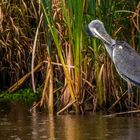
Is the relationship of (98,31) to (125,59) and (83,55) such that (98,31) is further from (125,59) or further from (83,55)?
(83,55)

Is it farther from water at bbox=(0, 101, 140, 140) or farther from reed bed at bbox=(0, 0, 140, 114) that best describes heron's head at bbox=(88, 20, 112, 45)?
reed bed at bbox=(0, 0, 140, 114)

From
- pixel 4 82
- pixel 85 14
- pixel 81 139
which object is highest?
pixel 85 14

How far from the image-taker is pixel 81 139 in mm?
5906

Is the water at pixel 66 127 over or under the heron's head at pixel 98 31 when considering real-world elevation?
under

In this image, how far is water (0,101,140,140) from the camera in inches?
239

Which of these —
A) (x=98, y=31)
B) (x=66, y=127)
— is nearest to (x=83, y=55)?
(x=66, y=127)

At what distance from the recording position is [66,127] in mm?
6656

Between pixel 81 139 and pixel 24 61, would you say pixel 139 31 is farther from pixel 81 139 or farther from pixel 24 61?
pixel 24 61

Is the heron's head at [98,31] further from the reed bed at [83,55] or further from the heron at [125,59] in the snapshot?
the reed bed at [83,55]

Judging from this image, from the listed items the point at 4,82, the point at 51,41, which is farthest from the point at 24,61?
the point at 51,41

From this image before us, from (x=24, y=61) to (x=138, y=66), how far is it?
3690 mm

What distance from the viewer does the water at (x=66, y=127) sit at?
6.08 metres

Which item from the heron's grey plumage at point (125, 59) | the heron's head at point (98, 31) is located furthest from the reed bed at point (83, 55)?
the heron's head at point (98, 31)

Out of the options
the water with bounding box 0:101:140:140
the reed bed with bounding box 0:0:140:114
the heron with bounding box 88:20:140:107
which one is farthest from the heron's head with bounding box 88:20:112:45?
the reed bed with bounding box 0:0:140:114
